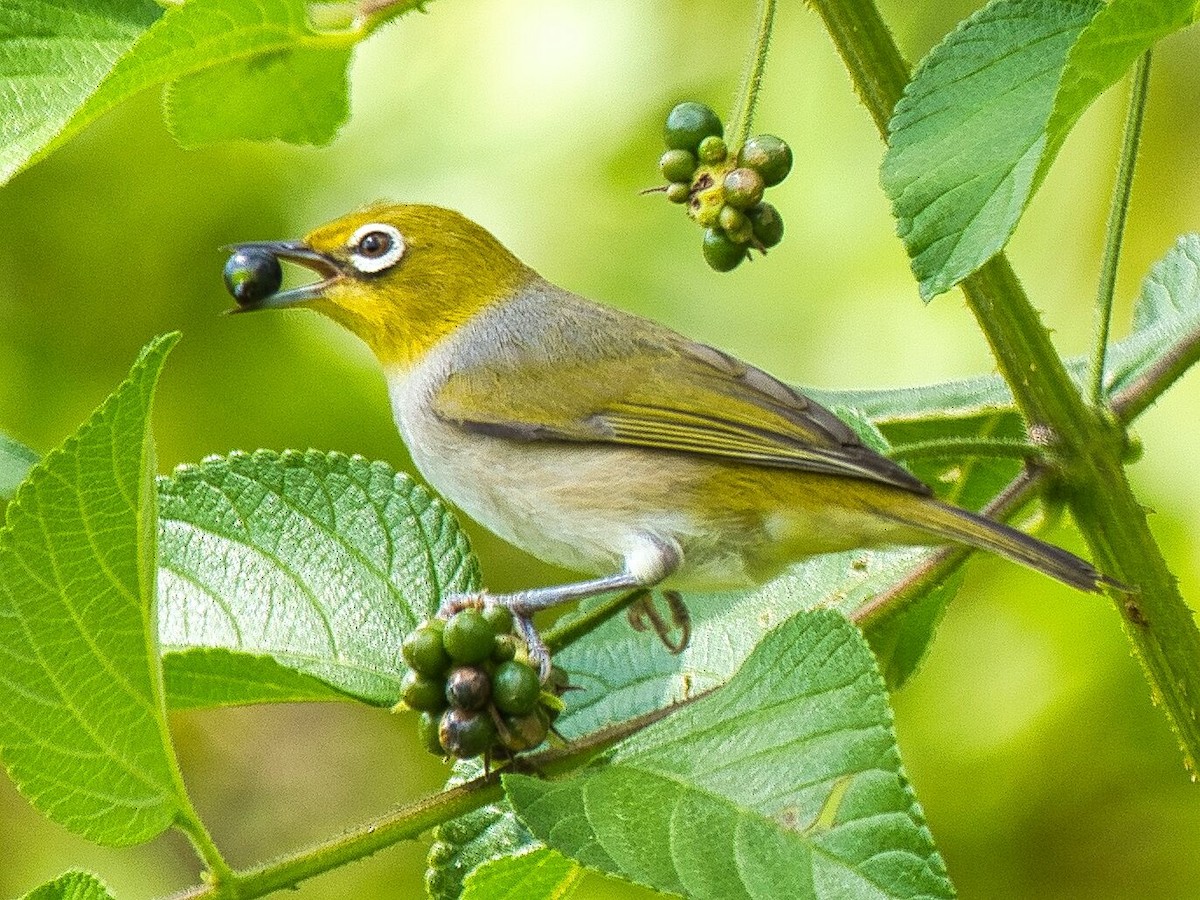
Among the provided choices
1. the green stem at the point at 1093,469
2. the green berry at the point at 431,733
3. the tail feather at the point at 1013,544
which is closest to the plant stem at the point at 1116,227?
the green stem at the point at 1093,469

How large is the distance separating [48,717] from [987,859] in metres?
2.61

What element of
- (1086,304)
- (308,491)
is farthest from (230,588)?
(1086,304)

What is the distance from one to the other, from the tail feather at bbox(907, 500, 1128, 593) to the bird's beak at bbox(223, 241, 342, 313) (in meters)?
1.47

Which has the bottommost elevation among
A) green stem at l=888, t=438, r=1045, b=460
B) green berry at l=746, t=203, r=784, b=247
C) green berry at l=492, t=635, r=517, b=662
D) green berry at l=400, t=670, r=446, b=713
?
green berry at l=400, t=670, r=446, b=713

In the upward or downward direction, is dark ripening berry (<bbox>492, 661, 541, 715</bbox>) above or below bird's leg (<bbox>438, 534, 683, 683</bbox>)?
below

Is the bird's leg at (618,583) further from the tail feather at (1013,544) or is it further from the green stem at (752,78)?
the green stem at (752,78)

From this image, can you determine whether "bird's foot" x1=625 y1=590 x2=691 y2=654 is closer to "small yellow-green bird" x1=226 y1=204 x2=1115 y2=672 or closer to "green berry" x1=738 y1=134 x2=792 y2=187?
"small yellow-green bird" x1=226 y1=204 x2=1115 y2=672

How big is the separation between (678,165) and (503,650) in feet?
2.89

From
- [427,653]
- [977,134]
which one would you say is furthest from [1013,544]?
[427,653]

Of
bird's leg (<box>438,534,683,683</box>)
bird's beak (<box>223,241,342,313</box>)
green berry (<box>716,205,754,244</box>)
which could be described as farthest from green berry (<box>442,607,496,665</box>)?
bird's beak (<box>223,241,342,313</box>)

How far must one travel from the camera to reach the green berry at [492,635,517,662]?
2.21m

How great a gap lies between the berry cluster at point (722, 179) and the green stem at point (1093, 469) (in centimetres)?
26

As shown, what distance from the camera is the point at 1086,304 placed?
14.9 ft

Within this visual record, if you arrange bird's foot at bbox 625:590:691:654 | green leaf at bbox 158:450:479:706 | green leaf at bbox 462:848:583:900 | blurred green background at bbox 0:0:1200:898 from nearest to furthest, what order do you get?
green leaf at bbox 462:848:583:900
green leaf at bbox 158:450:479:706
bird's foot at bbox 625:590:691:654
blurred green background at bbox 0:0:1200:898
